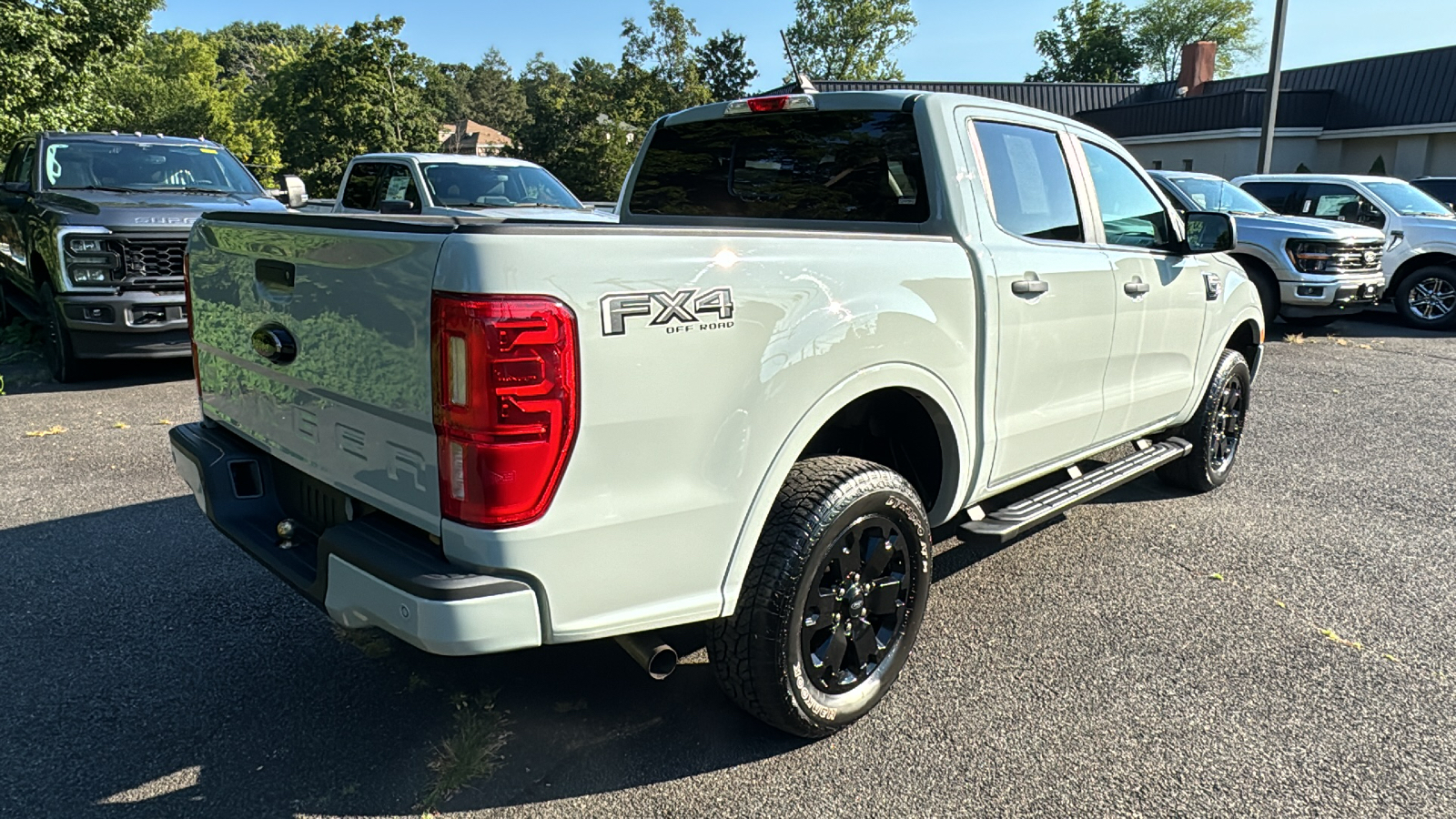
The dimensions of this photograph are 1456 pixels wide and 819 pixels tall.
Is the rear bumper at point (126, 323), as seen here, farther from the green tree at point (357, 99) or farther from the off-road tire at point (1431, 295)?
the green tree at point (357, 99)

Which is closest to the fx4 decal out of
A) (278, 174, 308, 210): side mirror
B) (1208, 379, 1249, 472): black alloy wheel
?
(1208, 379, 1249, 472): black alloy wheel

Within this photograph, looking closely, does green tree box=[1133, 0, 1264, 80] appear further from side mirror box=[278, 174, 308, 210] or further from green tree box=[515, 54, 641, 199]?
side mirror box=[278, 174, 308, 210]

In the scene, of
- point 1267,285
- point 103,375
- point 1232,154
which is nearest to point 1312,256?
point 1267,285

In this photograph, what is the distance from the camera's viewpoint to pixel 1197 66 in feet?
115

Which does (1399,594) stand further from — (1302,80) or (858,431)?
(1302,80)

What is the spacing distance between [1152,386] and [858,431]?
1794 mm

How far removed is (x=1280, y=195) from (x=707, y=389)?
13387mm

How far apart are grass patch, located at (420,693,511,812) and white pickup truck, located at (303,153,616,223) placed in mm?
6877

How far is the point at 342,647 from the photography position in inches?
134

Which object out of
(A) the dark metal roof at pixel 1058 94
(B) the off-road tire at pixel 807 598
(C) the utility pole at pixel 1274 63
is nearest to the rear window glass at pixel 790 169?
(B) the off-road tire at pixel 807 598

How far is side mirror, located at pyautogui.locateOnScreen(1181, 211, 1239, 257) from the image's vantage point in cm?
440

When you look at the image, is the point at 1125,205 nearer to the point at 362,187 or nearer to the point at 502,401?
the point at 502,401

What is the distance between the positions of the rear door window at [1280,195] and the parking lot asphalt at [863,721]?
9.49 meters

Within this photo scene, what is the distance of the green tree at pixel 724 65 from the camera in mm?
66562
